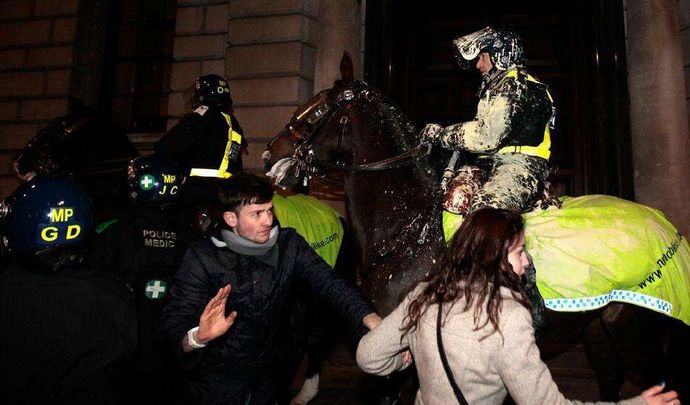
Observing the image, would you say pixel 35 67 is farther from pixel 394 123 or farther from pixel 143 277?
pixel 394 123

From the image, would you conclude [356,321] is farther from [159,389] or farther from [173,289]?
[159,389]

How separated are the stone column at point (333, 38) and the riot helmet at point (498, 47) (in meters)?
4.47

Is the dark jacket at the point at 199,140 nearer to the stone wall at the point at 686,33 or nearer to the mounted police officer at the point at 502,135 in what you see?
the mounted police officer at the point at 502,135

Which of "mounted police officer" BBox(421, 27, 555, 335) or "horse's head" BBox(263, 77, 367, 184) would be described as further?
"horse's head" BBox(263, 77, 367, 184)

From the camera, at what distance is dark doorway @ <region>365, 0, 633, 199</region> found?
7223 mm

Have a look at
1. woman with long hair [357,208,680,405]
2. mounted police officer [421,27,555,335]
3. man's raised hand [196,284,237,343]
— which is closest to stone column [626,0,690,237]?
mounted police officer [421,27,555,335]

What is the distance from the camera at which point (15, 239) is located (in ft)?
6.34

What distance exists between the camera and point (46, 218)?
197 cm

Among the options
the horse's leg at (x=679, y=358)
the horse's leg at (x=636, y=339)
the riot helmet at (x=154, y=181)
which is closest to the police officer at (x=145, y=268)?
the riot helmet at (x=154, y=181)

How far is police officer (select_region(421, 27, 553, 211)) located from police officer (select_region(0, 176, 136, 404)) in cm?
223

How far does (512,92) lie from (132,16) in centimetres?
1007

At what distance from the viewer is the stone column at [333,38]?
787cm

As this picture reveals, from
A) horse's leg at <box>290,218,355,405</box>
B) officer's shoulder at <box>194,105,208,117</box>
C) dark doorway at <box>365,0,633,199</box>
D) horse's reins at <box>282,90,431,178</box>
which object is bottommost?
horse's leg at <box>290,218,355,405</box>

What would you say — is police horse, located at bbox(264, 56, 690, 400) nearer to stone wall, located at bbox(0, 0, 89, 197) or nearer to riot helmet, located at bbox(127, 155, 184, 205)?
riot helmet, located at bbox(127, 155, 184, 205)
